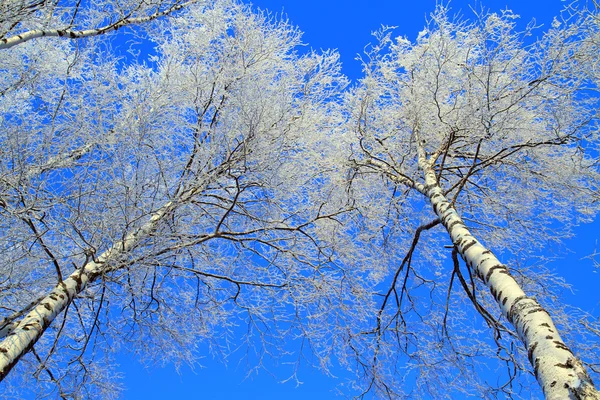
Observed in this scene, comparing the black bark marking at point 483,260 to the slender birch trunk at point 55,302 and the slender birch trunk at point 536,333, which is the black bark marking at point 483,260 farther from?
the slender birch trunk at point 55,302

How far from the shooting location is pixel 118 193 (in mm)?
4633

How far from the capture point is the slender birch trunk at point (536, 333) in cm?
270

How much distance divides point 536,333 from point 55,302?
3.74m

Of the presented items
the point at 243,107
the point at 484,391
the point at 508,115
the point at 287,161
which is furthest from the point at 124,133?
the point at 484,391

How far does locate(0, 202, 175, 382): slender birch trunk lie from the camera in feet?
12.0

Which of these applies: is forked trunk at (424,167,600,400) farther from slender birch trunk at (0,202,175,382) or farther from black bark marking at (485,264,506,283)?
slender birch trunk at (0,202,175,382)

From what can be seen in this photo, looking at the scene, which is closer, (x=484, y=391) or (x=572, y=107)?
(x=484, y=391)

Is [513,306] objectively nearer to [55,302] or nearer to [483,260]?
[483,260]

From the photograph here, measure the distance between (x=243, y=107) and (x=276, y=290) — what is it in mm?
2137

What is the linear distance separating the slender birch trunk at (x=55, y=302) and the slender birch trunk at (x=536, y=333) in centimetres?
292

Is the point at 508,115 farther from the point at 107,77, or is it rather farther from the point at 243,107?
the point at 107,77

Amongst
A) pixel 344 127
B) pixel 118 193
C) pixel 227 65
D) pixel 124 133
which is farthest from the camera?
pixel 344 127

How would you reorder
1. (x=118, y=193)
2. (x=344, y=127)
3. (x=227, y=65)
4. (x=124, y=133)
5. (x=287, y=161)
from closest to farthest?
(x=118, y=193), (x=124, y=133), (x=287, y=161), (x=227, y=65), (x=344, y=127)

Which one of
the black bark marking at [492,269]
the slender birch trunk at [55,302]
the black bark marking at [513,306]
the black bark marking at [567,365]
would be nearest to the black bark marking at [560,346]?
the black bark marking at [567,365]
